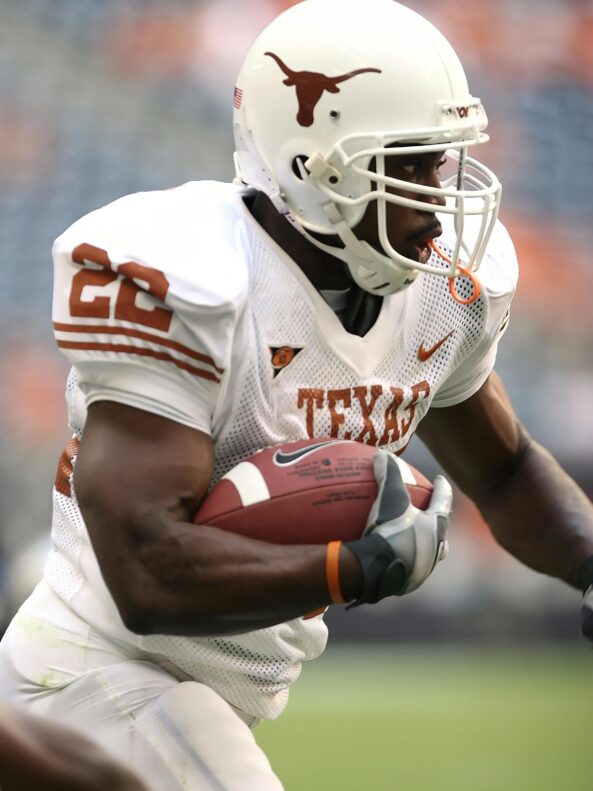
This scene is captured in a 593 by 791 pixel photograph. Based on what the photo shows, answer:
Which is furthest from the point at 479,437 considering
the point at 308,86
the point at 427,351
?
the point at 308,86

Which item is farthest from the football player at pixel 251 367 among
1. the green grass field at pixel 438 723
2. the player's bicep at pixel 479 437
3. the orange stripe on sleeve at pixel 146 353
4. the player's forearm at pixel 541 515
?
the green grass field at pixel 438 723

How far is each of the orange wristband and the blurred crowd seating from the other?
3968mm

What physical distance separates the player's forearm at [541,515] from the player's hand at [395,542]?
65 centimetres

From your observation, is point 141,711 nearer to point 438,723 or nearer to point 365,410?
point 365,410

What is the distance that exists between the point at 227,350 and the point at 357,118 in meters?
0.45

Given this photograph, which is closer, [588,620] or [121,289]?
[121,289]

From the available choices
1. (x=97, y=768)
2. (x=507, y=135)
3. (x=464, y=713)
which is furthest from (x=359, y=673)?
(x=97, y=768)

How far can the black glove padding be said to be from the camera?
2.10 metres

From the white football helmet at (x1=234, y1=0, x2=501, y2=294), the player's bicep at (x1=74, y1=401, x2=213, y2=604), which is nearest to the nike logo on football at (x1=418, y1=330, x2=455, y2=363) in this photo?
the white football helmet at (x1=234, y1=0, x2=501, y2=294)

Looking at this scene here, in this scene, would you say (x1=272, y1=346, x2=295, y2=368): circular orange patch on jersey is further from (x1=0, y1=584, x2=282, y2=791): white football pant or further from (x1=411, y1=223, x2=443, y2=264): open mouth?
(x1=0, y1=584, x2=282, y2=791): white football pant

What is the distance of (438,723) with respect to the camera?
4.85m

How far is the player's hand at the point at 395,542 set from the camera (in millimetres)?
2098

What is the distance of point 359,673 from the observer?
5.30 metres

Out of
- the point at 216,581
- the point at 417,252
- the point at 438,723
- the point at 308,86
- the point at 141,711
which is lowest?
the point at 438,723
